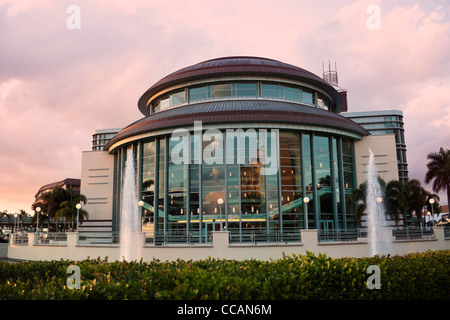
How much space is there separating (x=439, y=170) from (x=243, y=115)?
1080 inches

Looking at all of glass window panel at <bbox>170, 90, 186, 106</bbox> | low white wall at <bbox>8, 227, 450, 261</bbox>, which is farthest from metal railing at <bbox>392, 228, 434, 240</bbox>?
glass window panel at <bbox>170, 90, 186, 106</bbox>

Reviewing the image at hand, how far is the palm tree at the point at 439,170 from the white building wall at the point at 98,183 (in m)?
37.2

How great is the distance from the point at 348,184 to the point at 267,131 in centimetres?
1001

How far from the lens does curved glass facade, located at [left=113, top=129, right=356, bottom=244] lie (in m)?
30.5

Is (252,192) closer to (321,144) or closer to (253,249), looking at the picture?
(321,144)

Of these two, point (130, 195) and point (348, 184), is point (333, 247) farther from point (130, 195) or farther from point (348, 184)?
point (130, 195)

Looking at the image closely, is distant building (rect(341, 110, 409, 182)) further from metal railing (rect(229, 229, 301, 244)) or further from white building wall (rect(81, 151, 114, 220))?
metal railing (rect(229, 229, 301, 244))

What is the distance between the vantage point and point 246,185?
3078 centimetres

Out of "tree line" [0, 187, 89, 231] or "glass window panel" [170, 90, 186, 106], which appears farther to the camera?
"tree line" [0, 187, 89, 231]

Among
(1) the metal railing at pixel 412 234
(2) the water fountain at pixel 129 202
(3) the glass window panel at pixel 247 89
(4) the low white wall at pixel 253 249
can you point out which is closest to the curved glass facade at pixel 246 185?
(2) the water fountain at pixel 129 202

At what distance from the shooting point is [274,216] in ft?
99.9

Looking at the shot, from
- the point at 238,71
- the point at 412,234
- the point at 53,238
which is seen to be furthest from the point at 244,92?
the point at 53,238

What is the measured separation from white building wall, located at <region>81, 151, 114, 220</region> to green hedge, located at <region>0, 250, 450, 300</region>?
3235 centimetres
